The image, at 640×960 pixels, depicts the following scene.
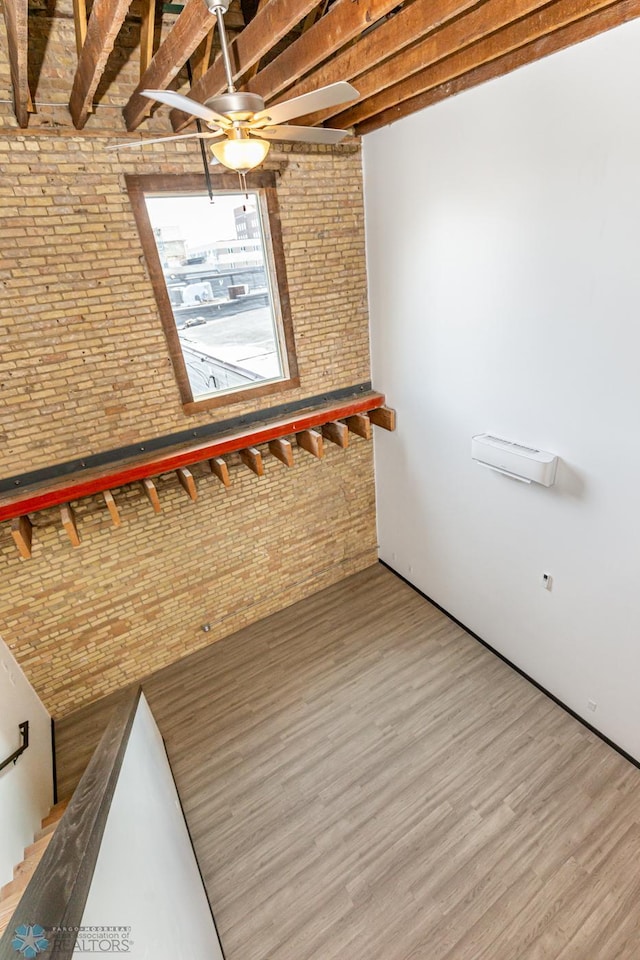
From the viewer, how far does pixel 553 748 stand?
3629 millimetres

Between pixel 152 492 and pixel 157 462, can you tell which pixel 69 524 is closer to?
pixel 152 492

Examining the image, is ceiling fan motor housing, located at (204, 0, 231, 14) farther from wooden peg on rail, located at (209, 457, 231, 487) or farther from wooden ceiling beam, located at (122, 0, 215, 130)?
wooden peg on rail, located at (209, 457, 231, 487)

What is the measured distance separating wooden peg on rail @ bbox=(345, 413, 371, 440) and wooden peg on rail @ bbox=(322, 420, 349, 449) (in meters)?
0.21

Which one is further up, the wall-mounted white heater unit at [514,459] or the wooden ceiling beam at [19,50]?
the wooden ceiling beam at [19,50]

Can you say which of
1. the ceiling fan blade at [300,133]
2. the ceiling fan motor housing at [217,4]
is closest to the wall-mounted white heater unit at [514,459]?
the ceiling fan blade at [300,133]

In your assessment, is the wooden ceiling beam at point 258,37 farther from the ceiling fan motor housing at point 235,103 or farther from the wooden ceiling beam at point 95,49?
the ceiling fan motor housing at point 235,103

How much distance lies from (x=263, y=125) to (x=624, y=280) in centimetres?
217

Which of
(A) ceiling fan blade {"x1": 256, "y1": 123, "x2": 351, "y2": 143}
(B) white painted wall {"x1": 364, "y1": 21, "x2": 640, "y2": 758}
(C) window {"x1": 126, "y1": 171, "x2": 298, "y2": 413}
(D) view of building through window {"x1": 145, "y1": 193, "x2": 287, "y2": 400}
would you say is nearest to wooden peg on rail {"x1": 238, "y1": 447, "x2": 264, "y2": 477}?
(C) window {"x1": 126, "y1": 171, "x2": 298, "y2": 413}

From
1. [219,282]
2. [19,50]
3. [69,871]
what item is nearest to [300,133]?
[19,50]

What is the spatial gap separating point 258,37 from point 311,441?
115 inches

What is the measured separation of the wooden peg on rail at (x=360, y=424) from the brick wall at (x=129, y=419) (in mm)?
301

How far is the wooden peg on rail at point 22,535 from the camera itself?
3.32m

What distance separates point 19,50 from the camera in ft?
7.20

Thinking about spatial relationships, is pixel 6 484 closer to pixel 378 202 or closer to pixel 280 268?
pixel 280 268
